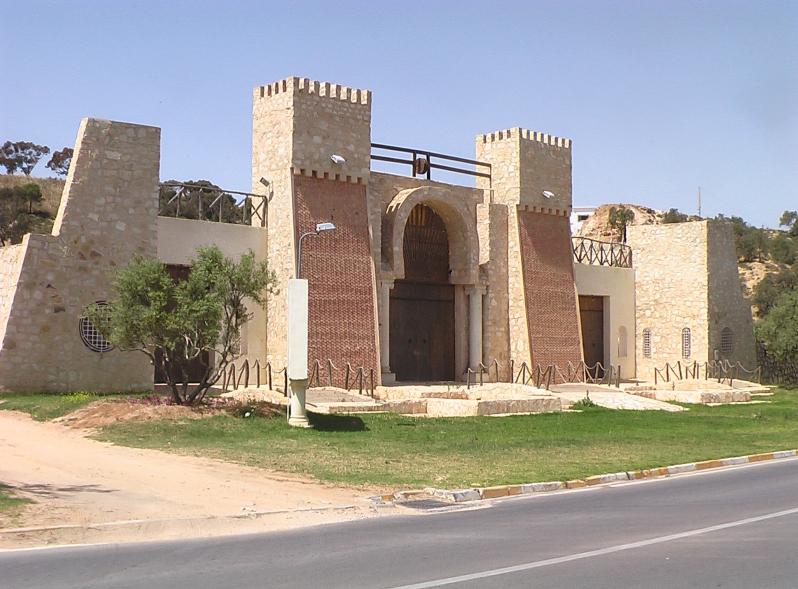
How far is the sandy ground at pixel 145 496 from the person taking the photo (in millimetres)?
9781

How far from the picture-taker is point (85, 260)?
943 inches

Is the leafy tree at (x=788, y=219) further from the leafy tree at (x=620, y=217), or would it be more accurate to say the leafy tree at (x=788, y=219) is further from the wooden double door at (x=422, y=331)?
the wooden double door at (x=422, y=331)

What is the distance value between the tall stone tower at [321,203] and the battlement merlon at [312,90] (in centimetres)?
3

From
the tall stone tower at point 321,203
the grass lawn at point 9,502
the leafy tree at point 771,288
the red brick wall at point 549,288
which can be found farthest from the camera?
the leafy tree at point 771,288

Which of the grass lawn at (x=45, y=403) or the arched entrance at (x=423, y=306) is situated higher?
the arched entrance at (x=423, y=306)

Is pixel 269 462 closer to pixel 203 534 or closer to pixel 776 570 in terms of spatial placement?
pixel 203 534

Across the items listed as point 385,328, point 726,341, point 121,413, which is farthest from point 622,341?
point 121,413

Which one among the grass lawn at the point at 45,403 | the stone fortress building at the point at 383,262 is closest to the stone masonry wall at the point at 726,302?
the stone fortress building at the point at 383,262

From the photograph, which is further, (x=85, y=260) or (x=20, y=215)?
(x=20, y=215)

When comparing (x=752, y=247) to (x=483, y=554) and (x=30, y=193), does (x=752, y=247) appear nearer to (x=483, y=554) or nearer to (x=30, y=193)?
(x=30, y=193)

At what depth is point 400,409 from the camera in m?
24.0

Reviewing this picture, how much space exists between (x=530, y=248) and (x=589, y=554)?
27.5 meters

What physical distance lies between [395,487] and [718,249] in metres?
30.6

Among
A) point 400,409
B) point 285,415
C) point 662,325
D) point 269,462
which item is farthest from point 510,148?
point 269,462
